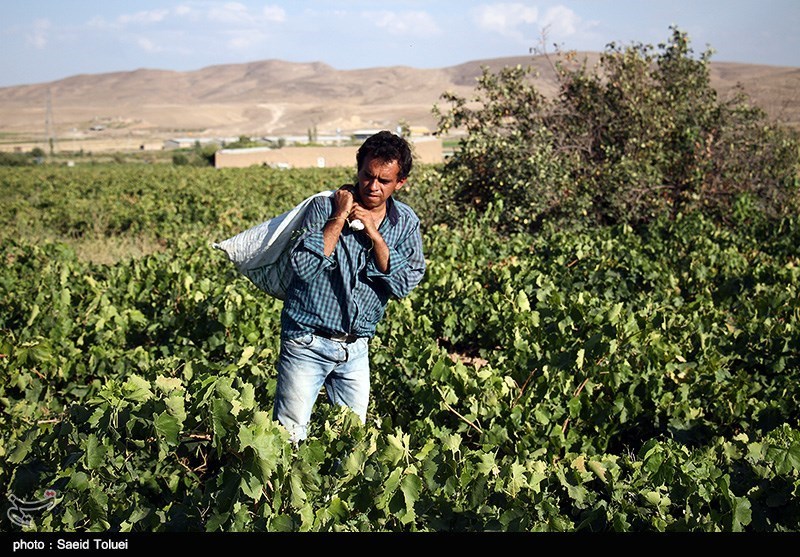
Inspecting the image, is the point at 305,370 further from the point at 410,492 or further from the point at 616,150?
the point at 616,150

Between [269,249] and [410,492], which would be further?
[269,249]

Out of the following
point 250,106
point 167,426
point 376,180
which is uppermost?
point 250,106

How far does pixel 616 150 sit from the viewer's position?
12.3 m

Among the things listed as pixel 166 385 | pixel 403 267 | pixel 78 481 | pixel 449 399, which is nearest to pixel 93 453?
pixel 78 481

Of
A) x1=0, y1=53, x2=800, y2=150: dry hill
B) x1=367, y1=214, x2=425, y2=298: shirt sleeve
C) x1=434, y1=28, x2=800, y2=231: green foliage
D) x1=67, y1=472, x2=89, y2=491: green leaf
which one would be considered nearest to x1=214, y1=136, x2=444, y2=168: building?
x1=434, y1=28, x2=800, y2=231: green foliage

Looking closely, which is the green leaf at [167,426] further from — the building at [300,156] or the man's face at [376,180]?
the building at [300,156]

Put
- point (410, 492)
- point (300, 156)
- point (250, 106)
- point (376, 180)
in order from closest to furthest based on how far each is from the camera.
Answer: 1. point (410, 492)
2. point (376, 180)
3. point (300, 156)
4. point (250, 106)

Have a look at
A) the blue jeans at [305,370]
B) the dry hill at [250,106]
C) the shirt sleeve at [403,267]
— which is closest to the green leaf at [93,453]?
the blue jeans at [305,370]

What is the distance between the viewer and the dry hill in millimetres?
118312

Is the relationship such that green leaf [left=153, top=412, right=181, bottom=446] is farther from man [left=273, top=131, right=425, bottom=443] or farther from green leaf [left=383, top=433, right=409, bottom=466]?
green leaf [left=383, top=433, right=409, bottom=466]

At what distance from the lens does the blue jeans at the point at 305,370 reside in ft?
10.3

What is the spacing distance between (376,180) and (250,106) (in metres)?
158

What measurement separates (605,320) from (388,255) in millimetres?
2432

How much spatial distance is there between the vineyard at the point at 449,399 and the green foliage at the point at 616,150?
1.95 metres
